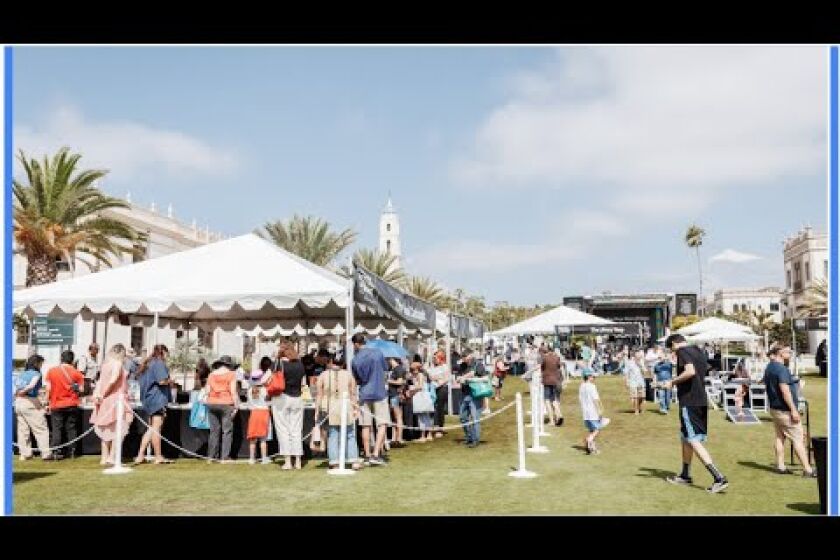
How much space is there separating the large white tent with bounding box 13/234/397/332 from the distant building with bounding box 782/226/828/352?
199 ft

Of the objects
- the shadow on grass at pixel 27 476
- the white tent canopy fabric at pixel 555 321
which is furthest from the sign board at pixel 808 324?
the shadow on grass at pixel 27 476

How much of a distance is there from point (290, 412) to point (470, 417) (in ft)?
12.5

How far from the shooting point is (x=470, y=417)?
12648 mm

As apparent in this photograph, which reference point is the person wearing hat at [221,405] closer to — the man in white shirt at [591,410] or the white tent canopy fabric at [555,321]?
the man in white shirt at [591,410]

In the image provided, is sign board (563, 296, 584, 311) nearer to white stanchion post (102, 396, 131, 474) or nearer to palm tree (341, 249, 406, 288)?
palm tree (341, 249, 406, 288)

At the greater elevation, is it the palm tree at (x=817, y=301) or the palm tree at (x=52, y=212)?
the palm tree at (x=52, y=212)

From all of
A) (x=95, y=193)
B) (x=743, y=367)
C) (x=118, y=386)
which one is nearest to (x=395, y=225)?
(x=95, y=193)

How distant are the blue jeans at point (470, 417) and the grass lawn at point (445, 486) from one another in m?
0.31

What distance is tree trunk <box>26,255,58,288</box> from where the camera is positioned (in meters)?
26.0

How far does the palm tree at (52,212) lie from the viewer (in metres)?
25.1

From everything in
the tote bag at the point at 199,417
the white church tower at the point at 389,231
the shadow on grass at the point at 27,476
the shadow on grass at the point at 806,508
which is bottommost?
the shadow on grass at the point at 27,476

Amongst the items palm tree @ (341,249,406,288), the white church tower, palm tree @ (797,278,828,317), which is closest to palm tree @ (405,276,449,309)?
palm tree @ (341,249,406,288)
